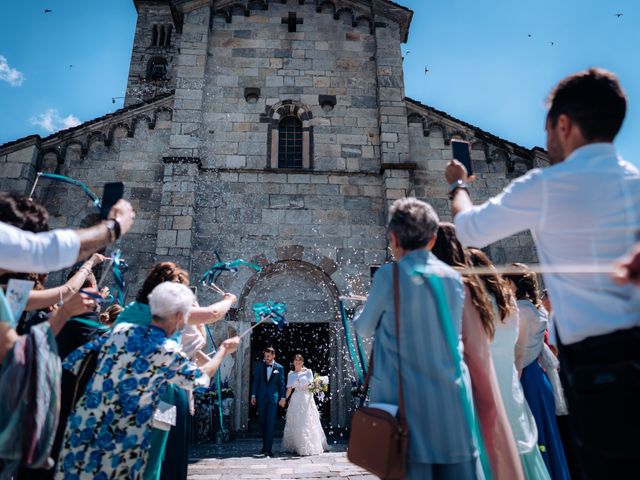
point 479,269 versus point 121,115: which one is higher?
point 121,115

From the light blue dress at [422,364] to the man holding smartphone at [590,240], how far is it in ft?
1.21

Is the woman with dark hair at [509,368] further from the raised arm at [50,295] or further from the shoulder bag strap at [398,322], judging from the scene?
the raised arm at [50,295]

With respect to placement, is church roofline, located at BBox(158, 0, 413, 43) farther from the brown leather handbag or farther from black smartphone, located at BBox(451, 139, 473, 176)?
the brown leather handbag

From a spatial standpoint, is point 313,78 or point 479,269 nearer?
point 479,269

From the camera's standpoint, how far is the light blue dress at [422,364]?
2023 mm

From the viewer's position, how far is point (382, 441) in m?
1.96

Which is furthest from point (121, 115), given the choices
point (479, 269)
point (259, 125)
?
point (479, 269)

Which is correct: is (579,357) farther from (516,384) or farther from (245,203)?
(245,203)

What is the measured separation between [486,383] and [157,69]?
76.0ft

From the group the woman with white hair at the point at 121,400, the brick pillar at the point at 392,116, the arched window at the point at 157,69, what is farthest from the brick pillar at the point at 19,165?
the arched window at the point at 157,69

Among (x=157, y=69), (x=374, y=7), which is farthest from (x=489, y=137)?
(x=157, y=69)

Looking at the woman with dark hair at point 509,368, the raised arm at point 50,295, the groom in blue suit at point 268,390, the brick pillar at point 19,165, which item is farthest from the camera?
the brick pillar at point 19,165

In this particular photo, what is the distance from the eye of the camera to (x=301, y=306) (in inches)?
380

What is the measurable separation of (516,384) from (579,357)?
139 cm
